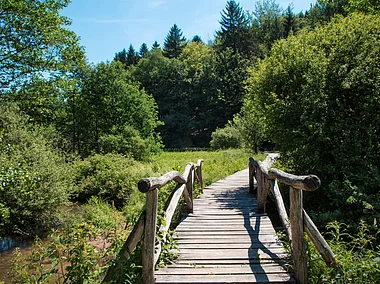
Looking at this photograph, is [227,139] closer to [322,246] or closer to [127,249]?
[322,246]

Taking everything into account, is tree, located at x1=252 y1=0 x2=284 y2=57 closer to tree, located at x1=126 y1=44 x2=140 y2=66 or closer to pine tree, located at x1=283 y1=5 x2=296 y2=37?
pine tree, located at x1=283 y1=5 x2=296 y2=37

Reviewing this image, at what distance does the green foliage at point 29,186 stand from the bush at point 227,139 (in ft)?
71.7

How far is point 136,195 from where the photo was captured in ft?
38.6

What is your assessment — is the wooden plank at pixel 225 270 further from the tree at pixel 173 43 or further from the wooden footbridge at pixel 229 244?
the tree at pixel 173 43

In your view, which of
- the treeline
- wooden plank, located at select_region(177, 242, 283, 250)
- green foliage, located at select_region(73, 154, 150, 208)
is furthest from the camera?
the treeline

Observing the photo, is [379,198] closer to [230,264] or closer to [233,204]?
[233,204]

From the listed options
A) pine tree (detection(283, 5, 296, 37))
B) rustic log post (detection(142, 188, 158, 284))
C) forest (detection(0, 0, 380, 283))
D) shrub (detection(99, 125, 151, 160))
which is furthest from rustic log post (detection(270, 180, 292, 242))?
pine tree (detection(283, 5, 296, 37))

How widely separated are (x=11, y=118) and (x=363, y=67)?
12.3 metres

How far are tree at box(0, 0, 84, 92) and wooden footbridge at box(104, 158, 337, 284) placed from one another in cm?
1124

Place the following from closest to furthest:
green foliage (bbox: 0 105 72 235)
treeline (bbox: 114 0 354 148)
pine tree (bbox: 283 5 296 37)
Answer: green foliage (bbox: 0 105 72 235) < treeline (bbox: 114 0 354 148) < pine tree (bbox: 283 5 296 37)

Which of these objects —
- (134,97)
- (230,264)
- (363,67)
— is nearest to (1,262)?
(230,264)

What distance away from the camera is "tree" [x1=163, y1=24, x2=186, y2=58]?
6209cm

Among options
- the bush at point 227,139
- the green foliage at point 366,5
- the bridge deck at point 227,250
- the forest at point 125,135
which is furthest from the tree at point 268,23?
the bridge deck at point 227,250

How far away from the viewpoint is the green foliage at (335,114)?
7484 mm
